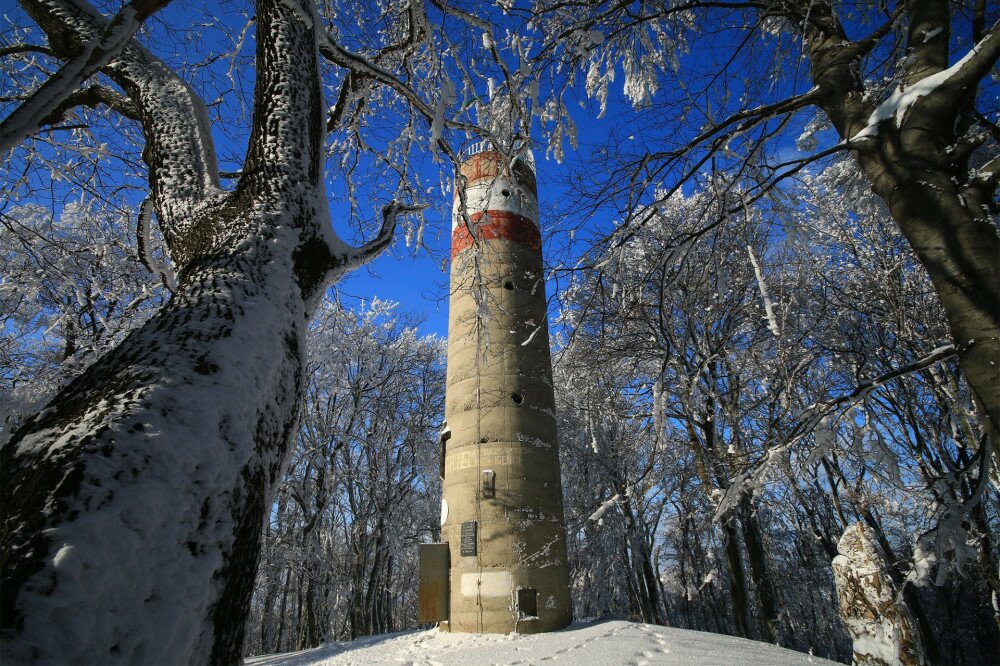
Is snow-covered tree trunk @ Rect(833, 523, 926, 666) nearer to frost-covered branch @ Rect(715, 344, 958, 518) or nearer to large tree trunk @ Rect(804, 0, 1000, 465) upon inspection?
frost-covered branch @ Rect(715, 344, 958, 518)

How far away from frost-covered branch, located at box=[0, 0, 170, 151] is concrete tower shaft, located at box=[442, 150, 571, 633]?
19.9 feet

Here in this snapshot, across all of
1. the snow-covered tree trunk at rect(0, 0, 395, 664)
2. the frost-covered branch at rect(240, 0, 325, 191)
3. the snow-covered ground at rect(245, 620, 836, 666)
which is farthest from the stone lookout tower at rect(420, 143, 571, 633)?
the snow-covered tree trunk at rect(0, 0, 395, 664)

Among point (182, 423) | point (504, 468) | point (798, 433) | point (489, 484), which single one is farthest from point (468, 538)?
point (182, 423)

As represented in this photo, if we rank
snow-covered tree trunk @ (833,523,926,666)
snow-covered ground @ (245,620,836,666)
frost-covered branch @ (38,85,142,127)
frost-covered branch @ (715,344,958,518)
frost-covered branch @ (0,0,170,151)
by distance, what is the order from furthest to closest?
snow-covered ground @ (245,620,836,666) < snow-covered tree trunk @ (833,523,926,666) < frost-covered branch @ (715,344,958,518) < frost-covered branch @ (38,85,142,127) < frost-covered branch @ (0,0,170,151)

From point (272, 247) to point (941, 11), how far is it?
455cm

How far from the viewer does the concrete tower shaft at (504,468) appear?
8.98m

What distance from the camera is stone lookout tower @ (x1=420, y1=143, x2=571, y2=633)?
29.5ft

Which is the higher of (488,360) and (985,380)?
(488,360)

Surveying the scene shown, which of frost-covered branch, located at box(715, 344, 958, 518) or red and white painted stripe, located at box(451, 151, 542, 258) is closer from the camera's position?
frost-covered branch, located at box(715, 344, 958, 518)

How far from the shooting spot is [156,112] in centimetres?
276

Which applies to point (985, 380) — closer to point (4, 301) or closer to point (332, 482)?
point (4, 301)

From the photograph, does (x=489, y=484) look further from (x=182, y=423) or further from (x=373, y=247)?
(x=182, y=423)

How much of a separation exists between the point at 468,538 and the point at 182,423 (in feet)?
28.5

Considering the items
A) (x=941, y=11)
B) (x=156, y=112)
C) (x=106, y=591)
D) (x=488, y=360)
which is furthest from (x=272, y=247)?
(x=488, y=360)
